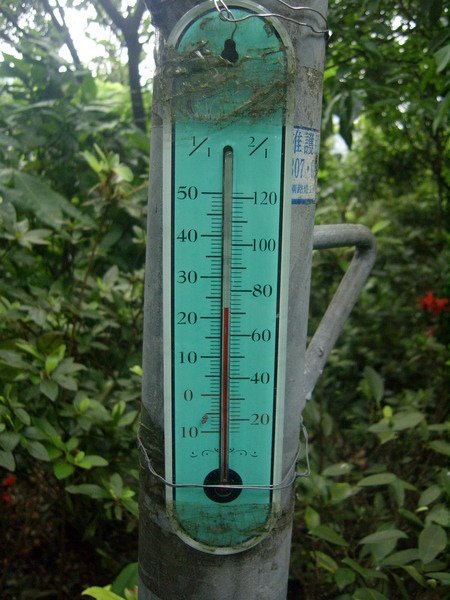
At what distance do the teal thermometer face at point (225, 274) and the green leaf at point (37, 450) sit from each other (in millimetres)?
564

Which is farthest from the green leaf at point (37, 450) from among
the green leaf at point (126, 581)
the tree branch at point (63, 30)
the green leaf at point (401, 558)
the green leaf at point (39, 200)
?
the tree branch at point (63, 30)

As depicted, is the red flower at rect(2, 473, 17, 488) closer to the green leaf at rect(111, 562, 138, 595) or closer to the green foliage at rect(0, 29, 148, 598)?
the green foliage at rect(0, 29, 148, 598)

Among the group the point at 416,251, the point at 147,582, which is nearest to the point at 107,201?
the point at 147,582

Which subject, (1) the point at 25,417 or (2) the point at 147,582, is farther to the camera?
(1) the point at 25,417

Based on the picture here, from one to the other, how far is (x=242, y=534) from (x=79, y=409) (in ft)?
2.47

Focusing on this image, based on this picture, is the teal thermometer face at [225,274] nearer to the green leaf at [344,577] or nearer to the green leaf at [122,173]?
the green leaf at [344,577]

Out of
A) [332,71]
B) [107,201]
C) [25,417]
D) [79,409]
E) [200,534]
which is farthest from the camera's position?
[332,71]

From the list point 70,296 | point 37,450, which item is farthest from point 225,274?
point 70,296

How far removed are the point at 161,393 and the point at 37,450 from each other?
1.98ft

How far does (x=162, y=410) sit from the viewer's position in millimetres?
1051

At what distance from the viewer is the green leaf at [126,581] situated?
Answer: 4.93ft

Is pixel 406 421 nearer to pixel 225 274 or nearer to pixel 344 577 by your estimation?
pixel 344 577

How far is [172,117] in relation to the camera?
93 cm

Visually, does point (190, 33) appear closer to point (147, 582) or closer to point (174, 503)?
point (174, 503)
